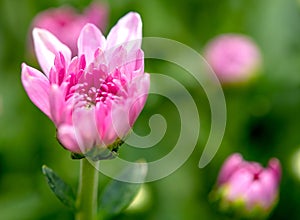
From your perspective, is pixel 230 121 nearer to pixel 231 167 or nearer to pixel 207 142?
pixel 207 142

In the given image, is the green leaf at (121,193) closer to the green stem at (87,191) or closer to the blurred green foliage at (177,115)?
the green stem at (87,191)

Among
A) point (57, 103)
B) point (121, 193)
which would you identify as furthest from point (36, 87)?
point (121, 193)

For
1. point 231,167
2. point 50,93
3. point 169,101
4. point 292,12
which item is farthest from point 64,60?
point 292,12

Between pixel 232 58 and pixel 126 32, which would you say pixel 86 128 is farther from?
pixel 232 58

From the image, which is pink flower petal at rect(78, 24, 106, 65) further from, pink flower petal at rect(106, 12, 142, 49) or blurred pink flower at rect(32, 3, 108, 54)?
blurred pink flower at rect(32, 3, 108, 54)

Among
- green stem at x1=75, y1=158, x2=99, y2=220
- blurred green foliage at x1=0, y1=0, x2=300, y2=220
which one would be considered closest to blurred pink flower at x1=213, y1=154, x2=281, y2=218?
blurred green foliage at x1=0, y1=0, x2=300, y2=220
